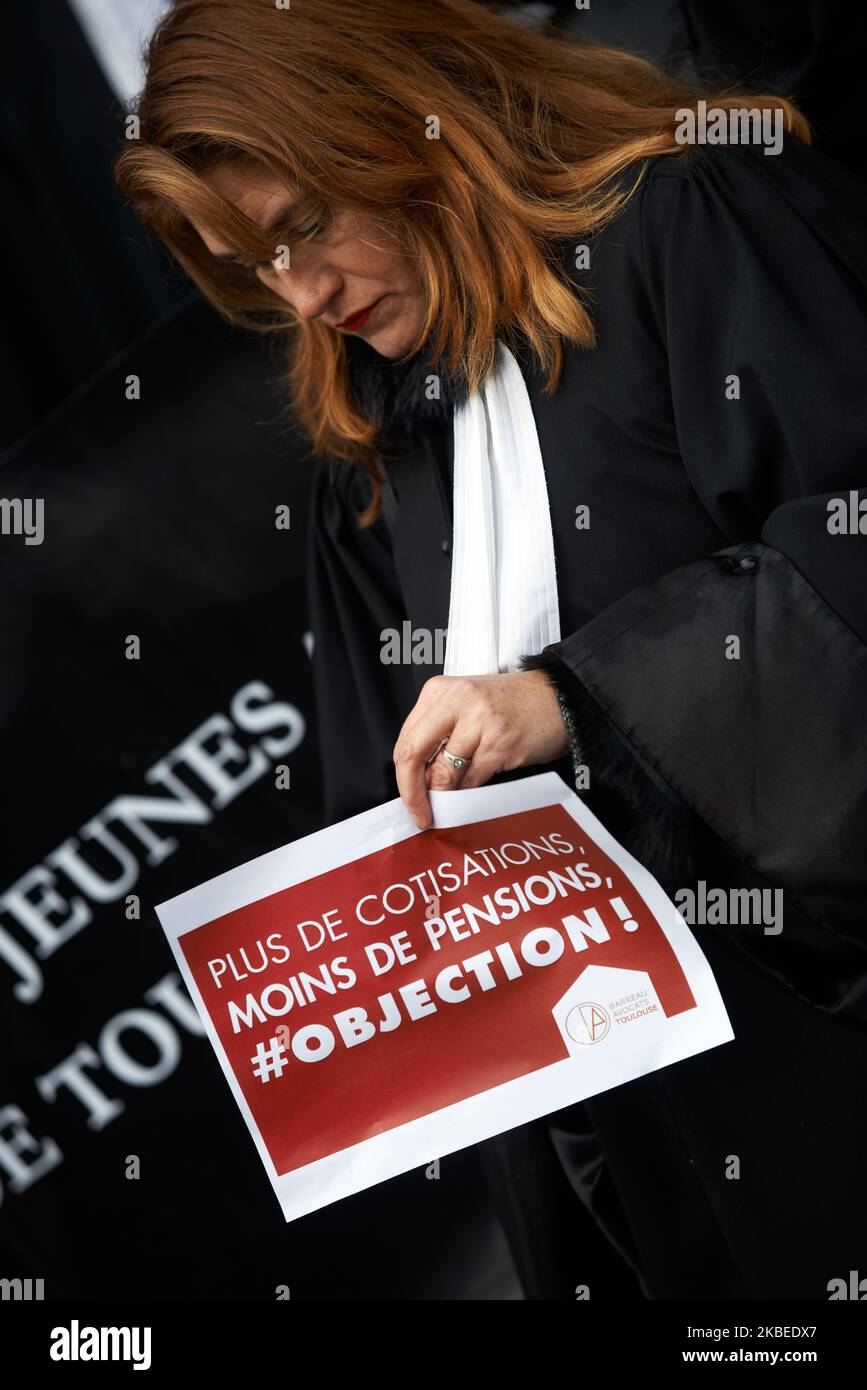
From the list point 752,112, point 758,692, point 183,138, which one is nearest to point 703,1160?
point 758,692

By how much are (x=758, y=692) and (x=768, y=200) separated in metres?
Answer: 0.46

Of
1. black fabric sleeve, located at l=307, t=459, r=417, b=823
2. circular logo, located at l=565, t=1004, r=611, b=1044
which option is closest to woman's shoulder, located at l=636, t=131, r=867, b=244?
black fabric sleeve, located at l=307, t=459, r=417, b=823

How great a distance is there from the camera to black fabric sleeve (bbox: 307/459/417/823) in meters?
1.65

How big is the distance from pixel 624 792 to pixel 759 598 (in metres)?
0.20

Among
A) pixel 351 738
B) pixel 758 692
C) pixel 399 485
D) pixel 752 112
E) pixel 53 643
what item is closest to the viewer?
pixel 758 692

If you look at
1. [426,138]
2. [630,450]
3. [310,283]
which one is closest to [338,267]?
[310,283]

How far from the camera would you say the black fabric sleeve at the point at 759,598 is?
1047 millimetres

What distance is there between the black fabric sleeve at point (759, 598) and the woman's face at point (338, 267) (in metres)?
0.30

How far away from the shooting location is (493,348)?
1.29 metres

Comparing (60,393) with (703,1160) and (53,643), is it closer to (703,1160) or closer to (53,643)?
(53,643)

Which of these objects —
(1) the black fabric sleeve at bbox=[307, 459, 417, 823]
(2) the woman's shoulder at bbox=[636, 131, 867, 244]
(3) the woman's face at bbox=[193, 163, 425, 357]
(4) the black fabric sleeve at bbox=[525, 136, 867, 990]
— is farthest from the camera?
(1) the black fabric sleeve at bbox=[307, 459, 417, 823]

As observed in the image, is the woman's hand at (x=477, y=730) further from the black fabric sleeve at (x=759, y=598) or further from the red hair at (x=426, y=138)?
the red hair at (x=426, y=138)

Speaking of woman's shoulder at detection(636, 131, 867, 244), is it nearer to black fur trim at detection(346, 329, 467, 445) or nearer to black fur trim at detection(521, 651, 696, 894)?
black fur trim at detection(346, 329, 467, 445)

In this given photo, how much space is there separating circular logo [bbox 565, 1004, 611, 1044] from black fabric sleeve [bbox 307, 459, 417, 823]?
0.55 m
